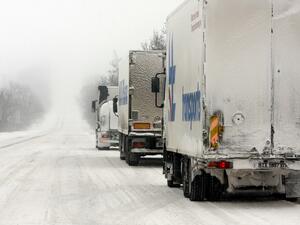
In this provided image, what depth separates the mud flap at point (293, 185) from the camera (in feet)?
42.6

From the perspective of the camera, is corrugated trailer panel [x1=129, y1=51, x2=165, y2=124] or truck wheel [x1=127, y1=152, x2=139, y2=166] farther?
truck wheel [x1=127, y1=152, x2=139, y2=166]

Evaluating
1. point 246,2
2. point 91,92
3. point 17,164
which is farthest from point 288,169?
point 91,92

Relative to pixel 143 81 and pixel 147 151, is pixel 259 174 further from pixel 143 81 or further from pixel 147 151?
pixel 143 81

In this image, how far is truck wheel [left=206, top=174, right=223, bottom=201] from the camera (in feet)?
44.7

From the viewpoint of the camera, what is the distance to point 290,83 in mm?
12594

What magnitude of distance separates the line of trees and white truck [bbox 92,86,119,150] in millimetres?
70196

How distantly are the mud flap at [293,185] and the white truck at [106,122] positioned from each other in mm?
24586

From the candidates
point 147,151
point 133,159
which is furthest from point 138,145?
point 133,159

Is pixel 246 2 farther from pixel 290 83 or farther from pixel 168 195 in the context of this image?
pixel 168 195

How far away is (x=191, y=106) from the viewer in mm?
13367

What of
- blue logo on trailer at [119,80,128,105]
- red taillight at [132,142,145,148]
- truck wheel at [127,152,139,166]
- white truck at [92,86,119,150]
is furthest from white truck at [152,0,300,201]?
white truck at [92,86,119,150]

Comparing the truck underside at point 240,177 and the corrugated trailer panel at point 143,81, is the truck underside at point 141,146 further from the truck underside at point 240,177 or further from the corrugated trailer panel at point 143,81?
the truck underside at point 240,177

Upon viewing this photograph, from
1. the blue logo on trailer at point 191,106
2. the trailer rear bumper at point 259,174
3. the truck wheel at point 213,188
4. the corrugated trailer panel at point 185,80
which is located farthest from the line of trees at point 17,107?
the trailer rear bumper at point 259,174

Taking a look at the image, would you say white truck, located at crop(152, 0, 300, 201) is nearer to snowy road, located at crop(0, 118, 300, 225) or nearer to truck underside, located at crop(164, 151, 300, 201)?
truck underside, located at crop(164, 151, 300, 201)
